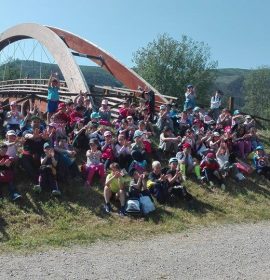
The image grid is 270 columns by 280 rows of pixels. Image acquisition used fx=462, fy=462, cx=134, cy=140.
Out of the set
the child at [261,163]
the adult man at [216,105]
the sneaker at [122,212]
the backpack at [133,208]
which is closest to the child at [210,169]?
the child at [261,163]

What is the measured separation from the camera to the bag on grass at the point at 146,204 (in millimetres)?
9328

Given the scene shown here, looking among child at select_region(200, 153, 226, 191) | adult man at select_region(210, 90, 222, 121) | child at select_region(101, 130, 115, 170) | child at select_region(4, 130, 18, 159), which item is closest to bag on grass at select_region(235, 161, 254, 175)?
child at select_region(200, 153, 226, 191)

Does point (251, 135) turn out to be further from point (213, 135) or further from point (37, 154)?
point (37, 154)

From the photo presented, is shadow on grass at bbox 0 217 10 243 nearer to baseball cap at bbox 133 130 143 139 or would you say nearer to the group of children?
the group of children

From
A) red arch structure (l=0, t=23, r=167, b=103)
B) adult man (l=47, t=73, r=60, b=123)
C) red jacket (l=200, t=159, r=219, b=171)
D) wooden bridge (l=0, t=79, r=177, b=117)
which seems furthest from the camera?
red arch structure (l=0, t=23, r=167, b=103)

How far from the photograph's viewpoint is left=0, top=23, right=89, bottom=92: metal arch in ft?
58.9

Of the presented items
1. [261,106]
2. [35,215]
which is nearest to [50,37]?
[35,215]

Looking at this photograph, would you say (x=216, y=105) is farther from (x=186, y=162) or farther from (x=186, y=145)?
(x=186, y=162)

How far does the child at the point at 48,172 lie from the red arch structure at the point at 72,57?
26.2ft

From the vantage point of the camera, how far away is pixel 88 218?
898cm

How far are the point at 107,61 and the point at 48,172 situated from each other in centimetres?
1370

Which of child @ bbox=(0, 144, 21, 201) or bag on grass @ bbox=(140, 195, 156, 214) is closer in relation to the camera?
child @ bbox=(0, 144, 21, 201)

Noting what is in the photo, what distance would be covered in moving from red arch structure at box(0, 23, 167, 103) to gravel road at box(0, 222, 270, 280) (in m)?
9.79

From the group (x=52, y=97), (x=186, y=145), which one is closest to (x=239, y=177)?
(x=186, y=145)
